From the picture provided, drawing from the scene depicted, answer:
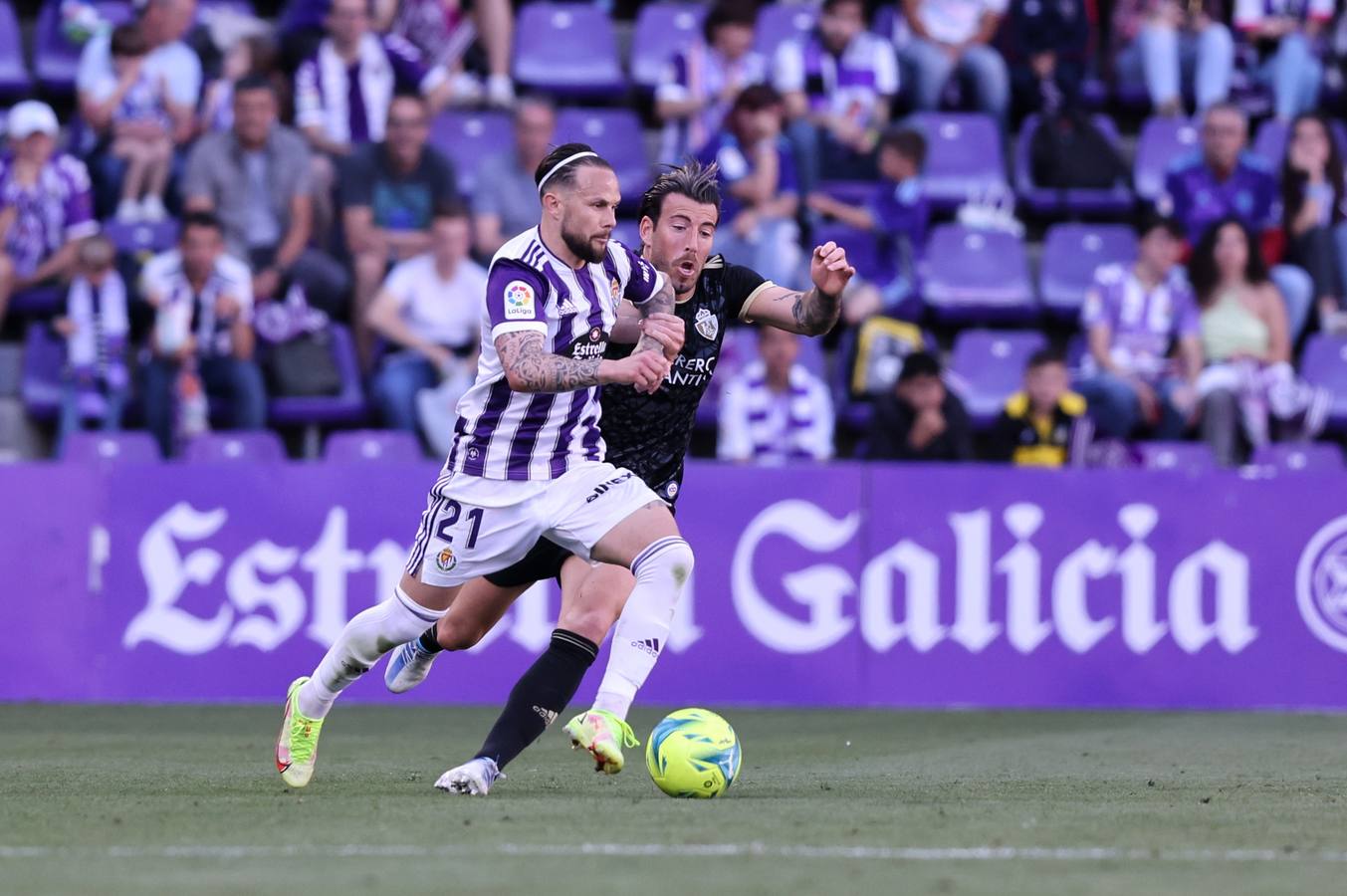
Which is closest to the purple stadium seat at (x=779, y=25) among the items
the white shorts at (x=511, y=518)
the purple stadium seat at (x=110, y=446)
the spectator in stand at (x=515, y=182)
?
the spectator in stand at (x=515, y=182)

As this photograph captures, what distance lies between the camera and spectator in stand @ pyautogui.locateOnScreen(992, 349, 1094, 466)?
40.7 feet

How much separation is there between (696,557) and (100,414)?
12.7 ft

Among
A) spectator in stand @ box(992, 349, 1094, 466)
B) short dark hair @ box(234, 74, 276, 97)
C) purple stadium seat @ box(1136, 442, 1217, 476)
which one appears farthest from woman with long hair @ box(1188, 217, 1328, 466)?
short dark hair @ box(234, 74, 276, 97)

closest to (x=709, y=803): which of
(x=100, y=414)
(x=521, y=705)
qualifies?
(x=521, y=705)

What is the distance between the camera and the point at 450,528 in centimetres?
680

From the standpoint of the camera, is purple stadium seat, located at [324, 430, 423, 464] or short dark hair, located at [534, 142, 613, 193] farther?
purple stadium seat, located at [324, 430, 423, 464]

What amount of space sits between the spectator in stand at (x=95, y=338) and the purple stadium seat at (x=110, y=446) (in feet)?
0.87

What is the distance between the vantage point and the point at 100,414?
41.7ft

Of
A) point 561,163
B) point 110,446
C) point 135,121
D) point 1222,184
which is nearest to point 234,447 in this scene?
point 110,446

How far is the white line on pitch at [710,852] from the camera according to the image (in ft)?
16.8

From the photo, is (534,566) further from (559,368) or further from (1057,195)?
(1057,195)

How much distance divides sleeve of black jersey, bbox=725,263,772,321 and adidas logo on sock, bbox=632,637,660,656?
1.39m

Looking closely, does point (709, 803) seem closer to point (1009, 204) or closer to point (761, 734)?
point (761, 734)

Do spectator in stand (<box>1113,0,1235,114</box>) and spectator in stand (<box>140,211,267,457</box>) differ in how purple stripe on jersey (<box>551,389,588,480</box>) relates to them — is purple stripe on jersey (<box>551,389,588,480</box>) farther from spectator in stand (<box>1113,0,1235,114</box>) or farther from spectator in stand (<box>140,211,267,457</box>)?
spectator in stand (<box>1113,0,1235,114</box>)
